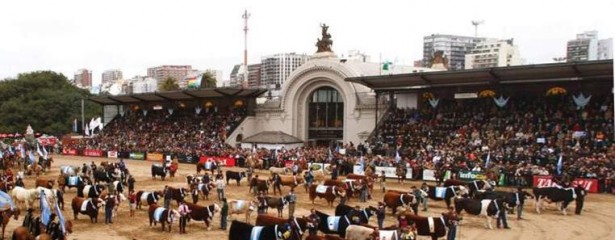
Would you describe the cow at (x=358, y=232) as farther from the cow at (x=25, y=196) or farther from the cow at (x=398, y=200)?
the cow at (x=25, y=196)

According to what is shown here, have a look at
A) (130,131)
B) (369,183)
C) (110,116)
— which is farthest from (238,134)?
(369,183)

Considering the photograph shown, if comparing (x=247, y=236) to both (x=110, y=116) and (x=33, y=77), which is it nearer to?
(x=110, y=116)

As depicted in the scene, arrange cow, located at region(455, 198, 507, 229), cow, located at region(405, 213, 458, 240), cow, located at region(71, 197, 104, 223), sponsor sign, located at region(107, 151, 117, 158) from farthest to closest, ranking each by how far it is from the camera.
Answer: sponsor sign, located at region(107, 151, 117, 158)
cow, located at region(71, 197, 104, 223)
cow, located at region(455, 198, 507, 229)
cow, located at region(405, 213, 458, 240)

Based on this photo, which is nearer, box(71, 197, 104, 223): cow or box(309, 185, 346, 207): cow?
box(71, 197, 104, 223): cow

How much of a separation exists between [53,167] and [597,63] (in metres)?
35.6

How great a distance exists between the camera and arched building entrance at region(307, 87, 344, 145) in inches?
2132

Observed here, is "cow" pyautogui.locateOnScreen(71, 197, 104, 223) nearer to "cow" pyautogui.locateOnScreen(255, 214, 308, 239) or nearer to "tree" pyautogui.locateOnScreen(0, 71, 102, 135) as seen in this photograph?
"cow" pyautogui.locateOnScreen(255, 214, 308, 239)

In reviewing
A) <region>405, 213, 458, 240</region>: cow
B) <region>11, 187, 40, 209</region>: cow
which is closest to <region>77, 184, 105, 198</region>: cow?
<region>11, 187, 40, 209</region>: cow

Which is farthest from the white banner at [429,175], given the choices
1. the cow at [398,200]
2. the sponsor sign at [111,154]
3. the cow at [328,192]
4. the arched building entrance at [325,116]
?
the sponsor sign at [111,154]

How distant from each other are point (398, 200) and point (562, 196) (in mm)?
6119

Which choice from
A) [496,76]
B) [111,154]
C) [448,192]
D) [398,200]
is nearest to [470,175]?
[448,192]

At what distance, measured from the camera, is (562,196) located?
24000 millimetres

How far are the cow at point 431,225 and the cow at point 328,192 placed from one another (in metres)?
7.16

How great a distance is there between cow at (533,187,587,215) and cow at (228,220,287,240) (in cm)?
1242
